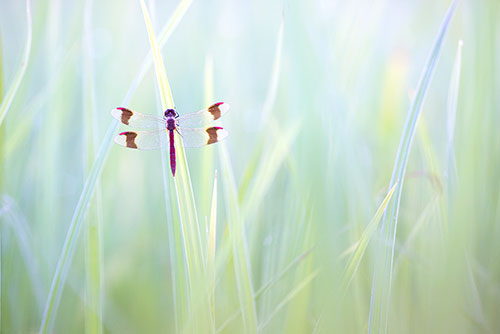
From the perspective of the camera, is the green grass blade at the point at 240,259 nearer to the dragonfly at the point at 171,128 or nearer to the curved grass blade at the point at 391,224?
the dragonfly at the point at 171,128

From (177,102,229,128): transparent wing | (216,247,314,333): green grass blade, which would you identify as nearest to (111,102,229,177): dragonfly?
(177,102,229,128): transparent wing

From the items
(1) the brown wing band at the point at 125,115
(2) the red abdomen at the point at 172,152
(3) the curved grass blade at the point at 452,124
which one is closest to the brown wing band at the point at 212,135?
(2) the red abdomen at the point at 172,152

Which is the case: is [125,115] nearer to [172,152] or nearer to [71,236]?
[172,152]

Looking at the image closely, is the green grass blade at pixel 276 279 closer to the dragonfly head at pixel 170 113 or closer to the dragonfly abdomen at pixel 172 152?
the dragonfly abdomen at pixel 172 152

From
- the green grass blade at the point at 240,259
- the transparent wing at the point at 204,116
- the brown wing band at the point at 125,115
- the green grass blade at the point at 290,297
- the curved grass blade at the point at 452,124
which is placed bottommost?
the green grass blade at the point at 290,297

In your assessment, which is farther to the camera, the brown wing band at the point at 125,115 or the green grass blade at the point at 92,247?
the brown wing band at the point at 125,115

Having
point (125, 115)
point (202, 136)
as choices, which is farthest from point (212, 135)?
point (125, 115)

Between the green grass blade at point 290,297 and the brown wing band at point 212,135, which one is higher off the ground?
the brown wing band at point 212,135
